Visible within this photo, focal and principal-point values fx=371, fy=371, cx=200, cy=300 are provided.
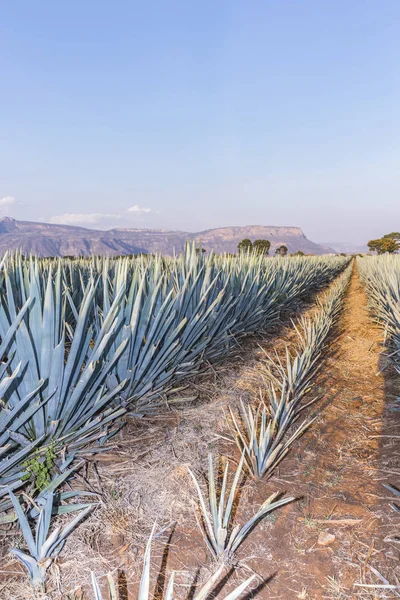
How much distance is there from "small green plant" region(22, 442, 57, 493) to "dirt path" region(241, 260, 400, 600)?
80 centimetres

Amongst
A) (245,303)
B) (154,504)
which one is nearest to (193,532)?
(154,504)

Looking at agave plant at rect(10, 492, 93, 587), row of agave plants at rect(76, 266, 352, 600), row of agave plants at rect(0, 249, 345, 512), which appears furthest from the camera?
row of agave plants at rect(0, 249, 345, 512)

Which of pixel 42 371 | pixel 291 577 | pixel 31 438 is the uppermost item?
A: pixel 42 371

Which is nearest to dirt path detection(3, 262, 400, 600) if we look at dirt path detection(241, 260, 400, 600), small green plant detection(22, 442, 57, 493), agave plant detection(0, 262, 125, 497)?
dirt path detection(241, 260, 400, 600)

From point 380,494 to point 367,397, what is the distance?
4.15ft

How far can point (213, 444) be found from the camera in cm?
203

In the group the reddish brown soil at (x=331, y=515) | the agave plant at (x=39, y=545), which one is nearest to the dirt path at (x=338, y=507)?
the reddish brown soil at (x=331, y=515)

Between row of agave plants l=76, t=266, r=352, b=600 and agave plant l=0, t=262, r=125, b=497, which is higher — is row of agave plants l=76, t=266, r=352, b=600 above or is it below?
below

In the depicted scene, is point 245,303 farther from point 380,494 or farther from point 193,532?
point 193,532

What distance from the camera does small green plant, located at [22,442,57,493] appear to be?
1340mm

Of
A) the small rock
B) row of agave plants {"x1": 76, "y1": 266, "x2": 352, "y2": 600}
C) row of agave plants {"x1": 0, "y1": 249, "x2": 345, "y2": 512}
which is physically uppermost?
row of agave plants {"x1": 0, "y1": 249, "x2": 345, "y2": 512}

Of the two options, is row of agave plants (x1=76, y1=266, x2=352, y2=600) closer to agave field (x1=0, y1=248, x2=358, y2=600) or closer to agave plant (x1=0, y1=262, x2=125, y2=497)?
agave field (x1=0, y1=248, x2=358, y2=600)

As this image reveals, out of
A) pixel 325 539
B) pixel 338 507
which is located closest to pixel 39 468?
pixel 325 539

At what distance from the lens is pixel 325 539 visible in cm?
140
